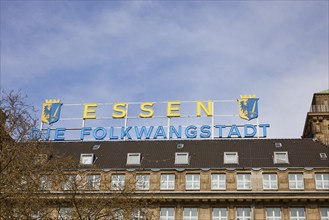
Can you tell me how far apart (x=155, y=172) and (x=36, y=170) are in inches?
932

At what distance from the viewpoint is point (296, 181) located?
5138 centimetres

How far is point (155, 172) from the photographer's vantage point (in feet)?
175

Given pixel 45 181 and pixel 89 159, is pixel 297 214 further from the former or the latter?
pixel 45 181

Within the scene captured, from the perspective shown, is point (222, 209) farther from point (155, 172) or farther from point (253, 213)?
point (155, 172)

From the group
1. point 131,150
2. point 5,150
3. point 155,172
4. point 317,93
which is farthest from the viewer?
point 317,93

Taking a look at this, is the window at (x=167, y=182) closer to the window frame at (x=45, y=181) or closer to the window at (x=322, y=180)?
the window at (x=322, y=180)

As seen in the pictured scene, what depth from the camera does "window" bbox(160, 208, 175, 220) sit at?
51.2 m

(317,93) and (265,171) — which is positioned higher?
(317,93)

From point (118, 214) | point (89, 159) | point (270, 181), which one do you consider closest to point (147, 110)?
point (89, 159)

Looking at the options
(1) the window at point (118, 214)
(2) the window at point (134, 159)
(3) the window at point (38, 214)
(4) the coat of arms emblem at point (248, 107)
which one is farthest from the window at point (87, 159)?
(3) the window at point (38, 214)

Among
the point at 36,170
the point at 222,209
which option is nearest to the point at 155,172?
the point at 222,209

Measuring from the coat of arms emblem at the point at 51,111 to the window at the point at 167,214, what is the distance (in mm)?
21784

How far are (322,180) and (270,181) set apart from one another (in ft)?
16.0

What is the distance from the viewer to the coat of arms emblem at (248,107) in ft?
208
